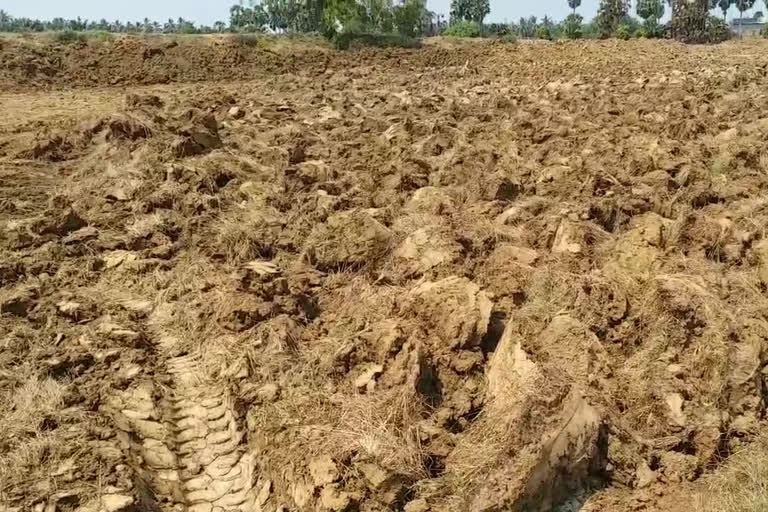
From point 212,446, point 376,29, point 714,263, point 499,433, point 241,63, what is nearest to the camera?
point 499,433

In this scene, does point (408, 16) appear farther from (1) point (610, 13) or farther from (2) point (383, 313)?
(2) point (383, 313)

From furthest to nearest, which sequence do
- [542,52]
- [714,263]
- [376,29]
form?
[376,29]
[542,52]
[714,263]

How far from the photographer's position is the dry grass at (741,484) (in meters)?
3.02

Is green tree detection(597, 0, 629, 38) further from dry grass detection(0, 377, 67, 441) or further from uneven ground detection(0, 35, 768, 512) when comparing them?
dry grass detection(0, 377, 67, 441)

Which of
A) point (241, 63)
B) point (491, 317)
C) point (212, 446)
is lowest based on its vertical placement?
point (212, 446)

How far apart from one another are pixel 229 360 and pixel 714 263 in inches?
140

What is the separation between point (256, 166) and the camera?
8.10 meters

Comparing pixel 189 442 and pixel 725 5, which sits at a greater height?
pixel 725 5

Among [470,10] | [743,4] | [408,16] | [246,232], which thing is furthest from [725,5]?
[246,232]

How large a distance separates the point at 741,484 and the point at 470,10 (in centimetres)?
6199

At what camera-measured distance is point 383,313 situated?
463cm

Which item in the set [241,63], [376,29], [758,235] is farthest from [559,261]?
[376,29]

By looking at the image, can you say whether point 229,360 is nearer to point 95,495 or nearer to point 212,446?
point 212,446

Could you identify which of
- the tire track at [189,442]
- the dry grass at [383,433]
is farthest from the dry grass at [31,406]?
the dry grass at [383,433]
